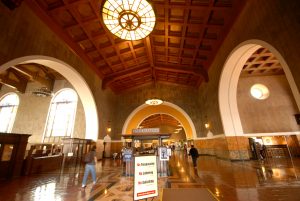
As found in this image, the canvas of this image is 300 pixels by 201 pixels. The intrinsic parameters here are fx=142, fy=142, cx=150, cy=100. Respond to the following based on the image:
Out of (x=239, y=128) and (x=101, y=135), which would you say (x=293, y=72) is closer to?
(x=239, y=128)

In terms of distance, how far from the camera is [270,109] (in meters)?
10.7

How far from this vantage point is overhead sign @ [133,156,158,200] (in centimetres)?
234

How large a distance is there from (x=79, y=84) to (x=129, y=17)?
232 inches

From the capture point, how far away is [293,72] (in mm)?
3982

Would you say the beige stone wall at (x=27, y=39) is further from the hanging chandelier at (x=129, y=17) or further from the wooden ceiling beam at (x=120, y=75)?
the wooden ceiling beam at (x=120, y=75)

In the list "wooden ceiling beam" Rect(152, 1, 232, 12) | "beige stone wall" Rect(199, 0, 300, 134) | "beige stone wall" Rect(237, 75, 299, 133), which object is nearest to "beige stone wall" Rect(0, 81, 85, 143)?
"wooden ceiling beam" Rect(152, 1, 232, 12)

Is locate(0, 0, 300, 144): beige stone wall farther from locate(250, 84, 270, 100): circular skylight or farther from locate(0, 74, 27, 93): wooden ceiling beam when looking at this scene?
locate(0, 74, 27, 93): wooden ceiling beam

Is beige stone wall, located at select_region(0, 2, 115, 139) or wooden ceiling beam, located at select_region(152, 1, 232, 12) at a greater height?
wooden ceiling beam, located at select_region(152, 1, 232, 12)

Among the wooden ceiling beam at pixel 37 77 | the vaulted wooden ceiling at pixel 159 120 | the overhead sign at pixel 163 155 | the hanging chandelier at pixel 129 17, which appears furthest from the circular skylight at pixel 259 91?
the wooden ceiling beam at pixel 37 77

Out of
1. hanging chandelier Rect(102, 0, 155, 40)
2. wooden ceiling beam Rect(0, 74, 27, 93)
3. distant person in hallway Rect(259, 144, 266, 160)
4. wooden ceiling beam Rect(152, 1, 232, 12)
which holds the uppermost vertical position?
wooden ceiling beam Rect(152, 1, 232, 12)

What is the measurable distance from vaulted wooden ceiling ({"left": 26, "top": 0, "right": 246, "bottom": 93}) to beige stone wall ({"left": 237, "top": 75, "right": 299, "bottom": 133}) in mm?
3426

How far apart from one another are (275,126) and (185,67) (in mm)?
7980

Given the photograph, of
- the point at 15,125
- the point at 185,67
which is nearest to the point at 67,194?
the point at 185,67

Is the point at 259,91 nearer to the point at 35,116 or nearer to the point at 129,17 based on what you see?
the point at 129,17
